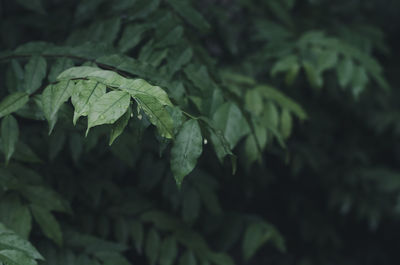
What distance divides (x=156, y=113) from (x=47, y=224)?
739 millimetres

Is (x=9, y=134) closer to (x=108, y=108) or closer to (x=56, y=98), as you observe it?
(x=56, y=98)

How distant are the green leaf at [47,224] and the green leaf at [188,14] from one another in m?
0.97

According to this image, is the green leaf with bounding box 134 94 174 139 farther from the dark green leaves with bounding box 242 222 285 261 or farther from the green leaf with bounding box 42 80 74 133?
the dark green leaves with bounding box 242 222 285 261

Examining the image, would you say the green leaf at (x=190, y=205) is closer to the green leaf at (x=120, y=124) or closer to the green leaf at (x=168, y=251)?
the green leaf at (x=168, y=251)

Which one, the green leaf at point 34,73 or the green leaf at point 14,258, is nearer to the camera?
the green leaf at point 14,258

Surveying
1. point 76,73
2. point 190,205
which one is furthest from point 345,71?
point 76,73

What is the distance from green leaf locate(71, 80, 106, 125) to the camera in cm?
115

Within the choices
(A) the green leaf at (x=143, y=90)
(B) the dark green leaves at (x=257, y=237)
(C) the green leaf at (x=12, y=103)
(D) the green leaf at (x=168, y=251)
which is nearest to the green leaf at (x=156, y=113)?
(A) the green leaf at (x=143, y=90)

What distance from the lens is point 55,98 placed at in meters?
1.26

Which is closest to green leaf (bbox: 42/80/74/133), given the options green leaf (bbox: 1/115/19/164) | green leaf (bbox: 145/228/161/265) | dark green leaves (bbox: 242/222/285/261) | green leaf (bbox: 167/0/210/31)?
green leaf (bbox: 1/115/19/164)

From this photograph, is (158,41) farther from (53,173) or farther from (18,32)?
(18,32)

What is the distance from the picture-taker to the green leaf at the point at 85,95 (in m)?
1.15

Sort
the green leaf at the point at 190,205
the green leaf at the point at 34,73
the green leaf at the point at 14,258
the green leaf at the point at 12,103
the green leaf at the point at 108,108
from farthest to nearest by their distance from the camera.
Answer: the green leaf at the point at 190,205 < the green leaf at the point at 34,73 < the green leaf at the point at 12,103 < the green leaf at the point at 14,258 < the green leaf at the point at 108,108

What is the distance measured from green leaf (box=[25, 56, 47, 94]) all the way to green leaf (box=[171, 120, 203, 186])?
1.86 feet
